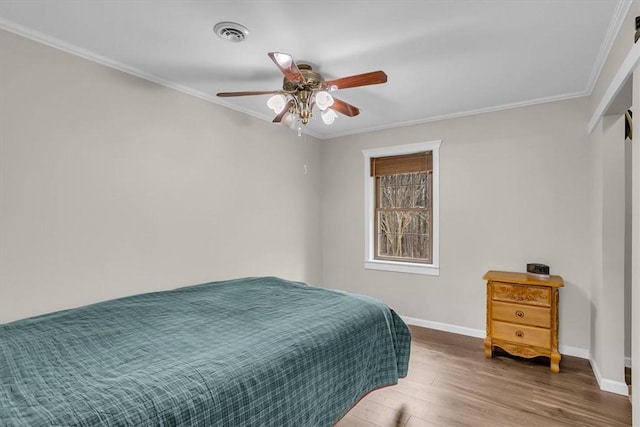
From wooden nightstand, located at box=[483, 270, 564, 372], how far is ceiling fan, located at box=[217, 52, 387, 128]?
2.23 meters

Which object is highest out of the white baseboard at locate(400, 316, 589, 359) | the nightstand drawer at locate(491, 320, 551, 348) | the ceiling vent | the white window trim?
the ceiling vent

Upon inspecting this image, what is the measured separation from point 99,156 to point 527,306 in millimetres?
3893

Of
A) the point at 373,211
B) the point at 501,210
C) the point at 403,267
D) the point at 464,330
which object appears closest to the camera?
the point at 501,210

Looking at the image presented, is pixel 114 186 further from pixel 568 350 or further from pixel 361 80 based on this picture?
pixel 568 350

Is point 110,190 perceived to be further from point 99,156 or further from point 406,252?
point 406,252

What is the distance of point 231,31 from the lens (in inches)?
84.7

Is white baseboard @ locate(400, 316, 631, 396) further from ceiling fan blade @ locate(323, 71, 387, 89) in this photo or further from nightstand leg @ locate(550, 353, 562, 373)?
ceiling fan blade @ locate(323, 71, 387, 89)

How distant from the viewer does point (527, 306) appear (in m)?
3.07

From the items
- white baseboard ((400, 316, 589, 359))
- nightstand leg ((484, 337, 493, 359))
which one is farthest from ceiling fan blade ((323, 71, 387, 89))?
white baseboard ((400, 316, 589, 359))

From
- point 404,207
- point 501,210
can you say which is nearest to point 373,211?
point 404,207

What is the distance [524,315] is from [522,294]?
0.63 feet

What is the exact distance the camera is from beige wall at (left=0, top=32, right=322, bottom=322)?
7.09 ft

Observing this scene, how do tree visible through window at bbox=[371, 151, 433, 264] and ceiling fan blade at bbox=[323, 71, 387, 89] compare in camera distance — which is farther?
tree visible through window at bbox=[371, 151, 433, 264]

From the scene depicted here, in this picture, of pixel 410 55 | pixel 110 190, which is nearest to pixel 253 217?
pixel 110 190
